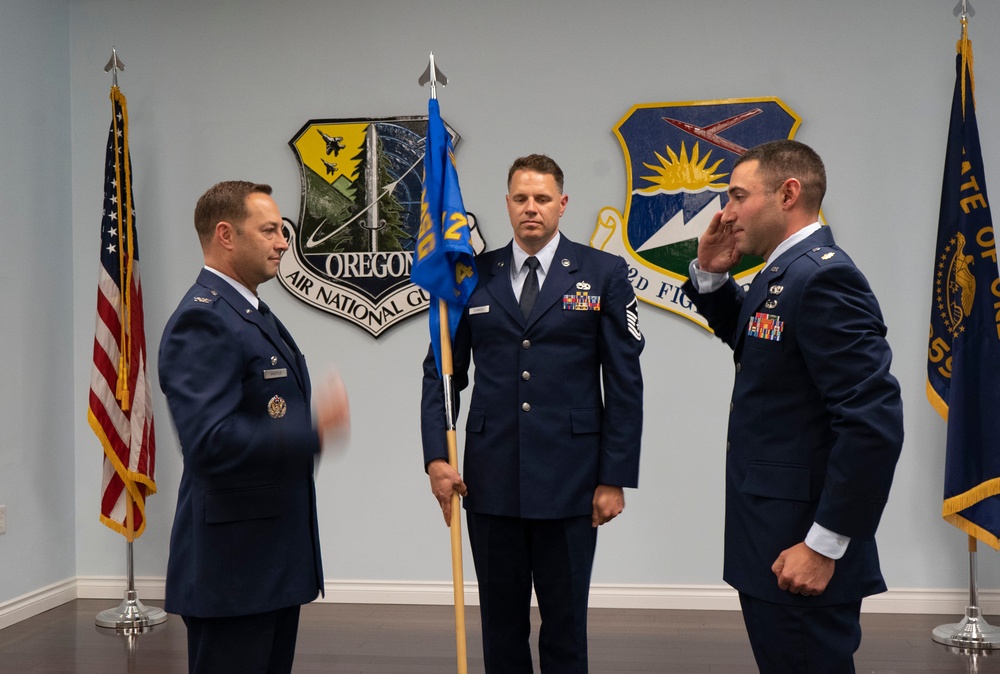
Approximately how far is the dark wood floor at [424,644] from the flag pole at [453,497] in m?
0.85

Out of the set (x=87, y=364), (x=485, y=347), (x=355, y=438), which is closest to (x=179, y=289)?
(x=87, y=364)

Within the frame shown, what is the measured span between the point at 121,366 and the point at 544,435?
2282 millimetres

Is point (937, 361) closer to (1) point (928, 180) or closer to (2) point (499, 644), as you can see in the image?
(1) point (928, 180)

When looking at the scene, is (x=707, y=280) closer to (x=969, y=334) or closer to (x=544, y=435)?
(x=544, y=435)

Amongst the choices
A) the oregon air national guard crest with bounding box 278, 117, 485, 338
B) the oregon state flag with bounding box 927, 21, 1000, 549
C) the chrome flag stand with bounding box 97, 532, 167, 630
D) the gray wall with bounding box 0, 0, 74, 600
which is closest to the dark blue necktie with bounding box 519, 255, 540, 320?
the oregon air national guard crest with bounding box 278, 117, 485, 338

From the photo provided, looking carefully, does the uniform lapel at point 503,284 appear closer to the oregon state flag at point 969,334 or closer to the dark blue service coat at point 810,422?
the dark blue service coat at point 810,422

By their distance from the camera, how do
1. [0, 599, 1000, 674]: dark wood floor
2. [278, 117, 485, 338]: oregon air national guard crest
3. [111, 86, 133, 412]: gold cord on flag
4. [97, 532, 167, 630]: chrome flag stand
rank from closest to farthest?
[0, 599, 1000, 674]: dark wood floor → [97, 532, 167, 630]: chrome flag stand → [111, 86, 133, 412]: gold cord on flag → [278, 117, 485, 338]: oregon air national guard crest

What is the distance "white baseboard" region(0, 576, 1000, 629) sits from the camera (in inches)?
153

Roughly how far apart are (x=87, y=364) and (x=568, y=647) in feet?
9.69

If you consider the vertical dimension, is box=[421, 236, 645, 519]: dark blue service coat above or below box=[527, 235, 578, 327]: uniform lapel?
below

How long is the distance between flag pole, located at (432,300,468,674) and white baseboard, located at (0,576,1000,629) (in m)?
1.59

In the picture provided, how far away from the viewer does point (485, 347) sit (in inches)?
102

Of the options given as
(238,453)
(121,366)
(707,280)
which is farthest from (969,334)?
(121,366)

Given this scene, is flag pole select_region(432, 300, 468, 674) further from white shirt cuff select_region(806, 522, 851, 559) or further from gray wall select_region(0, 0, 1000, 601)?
gray wall select_region(0, 0, 1000, 601)
